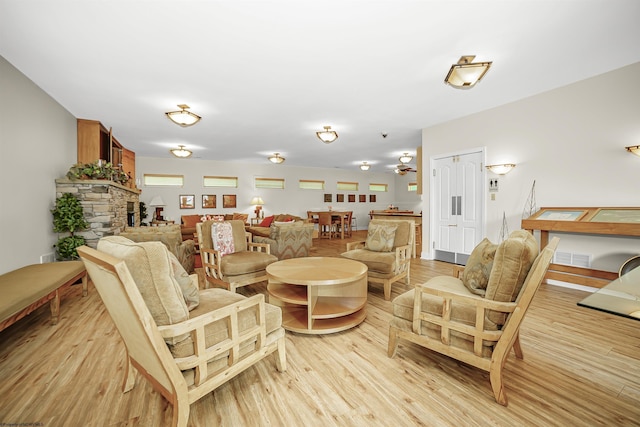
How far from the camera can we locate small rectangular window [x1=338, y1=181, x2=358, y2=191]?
1203 cm

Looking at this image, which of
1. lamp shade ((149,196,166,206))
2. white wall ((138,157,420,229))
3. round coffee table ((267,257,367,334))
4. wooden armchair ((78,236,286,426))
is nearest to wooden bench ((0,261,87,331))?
wooden armchair ((78,236,286,426))

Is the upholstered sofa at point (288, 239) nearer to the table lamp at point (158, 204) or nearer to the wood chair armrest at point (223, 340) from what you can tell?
the wood chair armrest at point (223, 340)

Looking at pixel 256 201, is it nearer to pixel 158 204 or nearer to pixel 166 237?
pixel 158 204

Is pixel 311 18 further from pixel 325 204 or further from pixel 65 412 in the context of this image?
pixel 325 204

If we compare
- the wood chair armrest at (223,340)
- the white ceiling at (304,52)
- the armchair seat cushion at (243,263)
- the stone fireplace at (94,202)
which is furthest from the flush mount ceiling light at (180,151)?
the wood chair armrest at (223,340)

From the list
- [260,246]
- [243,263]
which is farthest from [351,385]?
[260,246]

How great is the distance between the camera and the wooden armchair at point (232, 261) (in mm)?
3234

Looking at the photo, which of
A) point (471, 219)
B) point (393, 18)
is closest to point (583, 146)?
point (471, 219)

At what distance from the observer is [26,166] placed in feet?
11.0

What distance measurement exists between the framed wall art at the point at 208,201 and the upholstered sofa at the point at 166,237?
17.2ft

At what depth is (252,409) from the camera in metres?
1.51

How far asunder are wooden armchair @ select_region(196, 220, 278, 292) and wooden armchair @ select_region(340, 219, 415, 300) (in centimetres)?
120

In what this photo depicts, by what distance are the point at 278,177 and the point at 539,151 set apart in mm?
8178

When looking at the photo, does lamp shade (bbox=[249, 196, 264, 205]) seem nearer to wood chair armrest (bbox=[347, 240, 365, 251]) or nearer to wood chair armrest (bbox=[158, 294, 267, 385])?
wood chair armrest (bbox=[347, 240, 365, 251])
